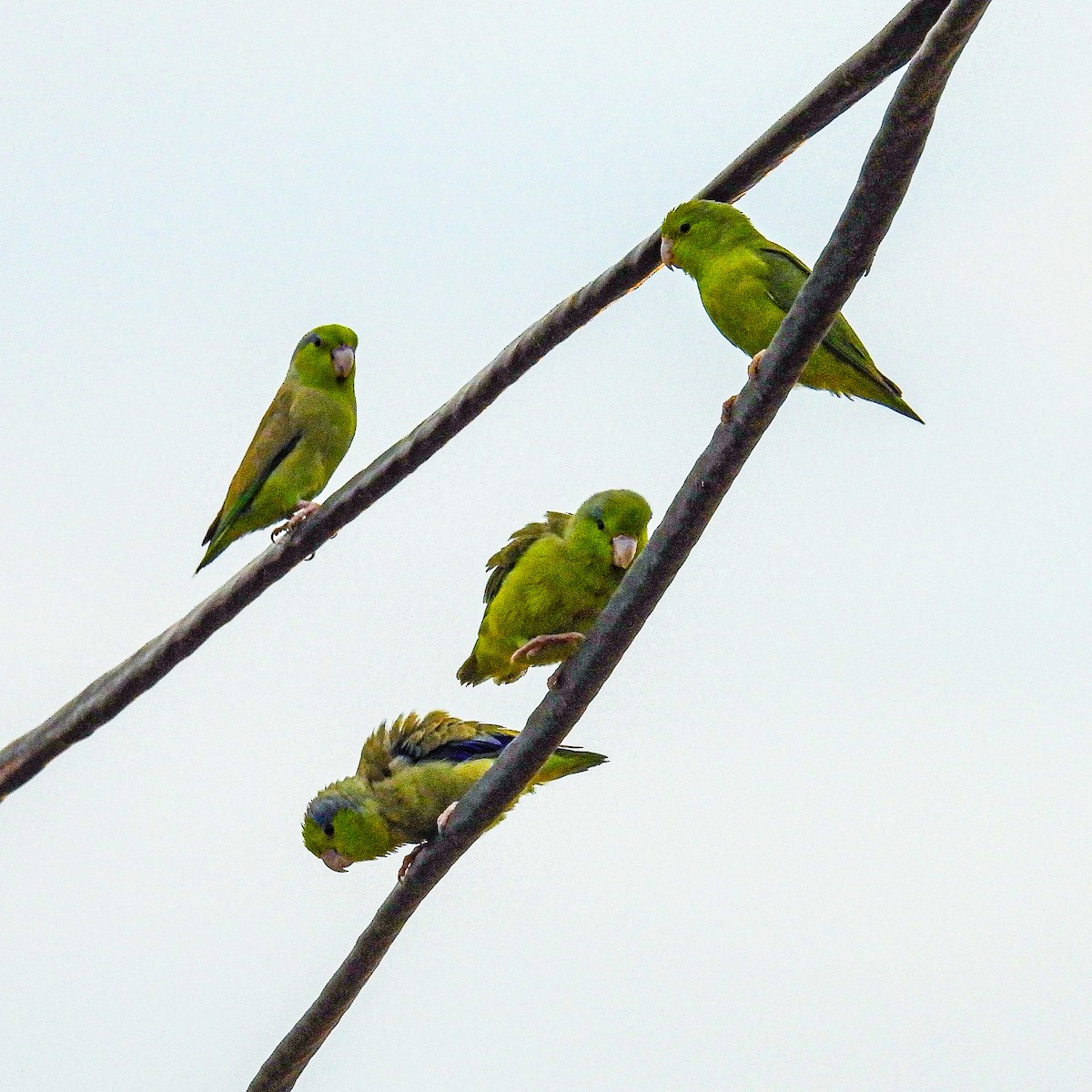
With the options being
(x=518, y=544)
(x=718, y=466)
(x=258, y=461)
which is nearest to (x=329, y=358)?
(x=258, y=461)

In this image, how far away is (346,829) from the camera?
5.29 meters

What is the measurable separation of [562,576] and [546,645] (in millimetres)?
243

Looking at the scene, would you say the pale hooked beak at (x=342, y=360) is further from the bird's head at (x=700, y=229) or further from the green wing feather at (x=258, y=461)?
the bird's head at (x=700, y=229)

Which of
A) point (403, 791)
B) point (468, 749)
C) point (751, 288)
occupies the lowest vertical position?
point (403, 791)

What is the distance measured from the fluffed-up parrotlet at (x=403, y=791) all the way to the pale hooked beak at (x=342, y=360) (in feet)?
6.34

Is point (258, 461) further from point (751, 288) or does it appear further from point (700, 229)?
point (751, 288)

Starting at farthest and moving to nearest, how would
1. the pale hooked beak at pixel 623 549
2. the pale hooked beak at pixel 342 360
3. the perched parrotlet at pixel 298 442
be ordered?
the pale hooked beak at pixel 342 360 → the perched parrotlet at pixel 298 442 → the pale hooked beak at pixel 623 549

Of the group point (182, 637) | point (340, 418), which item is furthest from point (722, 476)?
point (340, 418)

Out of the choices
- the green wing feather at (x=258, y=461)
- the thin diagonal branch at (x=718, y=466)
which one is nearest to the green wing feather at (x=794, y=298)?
the thin diagonal branch at (x=718, y=466)

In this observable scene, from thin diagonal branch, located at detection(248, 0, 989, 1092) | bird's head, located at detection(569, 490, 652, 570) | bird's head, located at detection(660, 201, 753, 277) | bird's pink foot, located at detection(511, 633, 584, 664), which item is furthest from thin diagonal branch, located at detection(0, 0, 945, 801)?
thin diagonal branch, located at detection(248, 0, 989, 1092)

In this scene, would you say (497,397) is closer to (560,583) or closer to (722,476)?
(560,583)

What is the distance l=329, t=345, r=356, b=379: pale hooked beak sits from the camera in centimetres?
659

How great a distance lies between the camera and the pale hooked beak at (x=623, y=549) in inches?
176

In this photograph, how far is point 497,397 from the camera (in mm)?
4266
